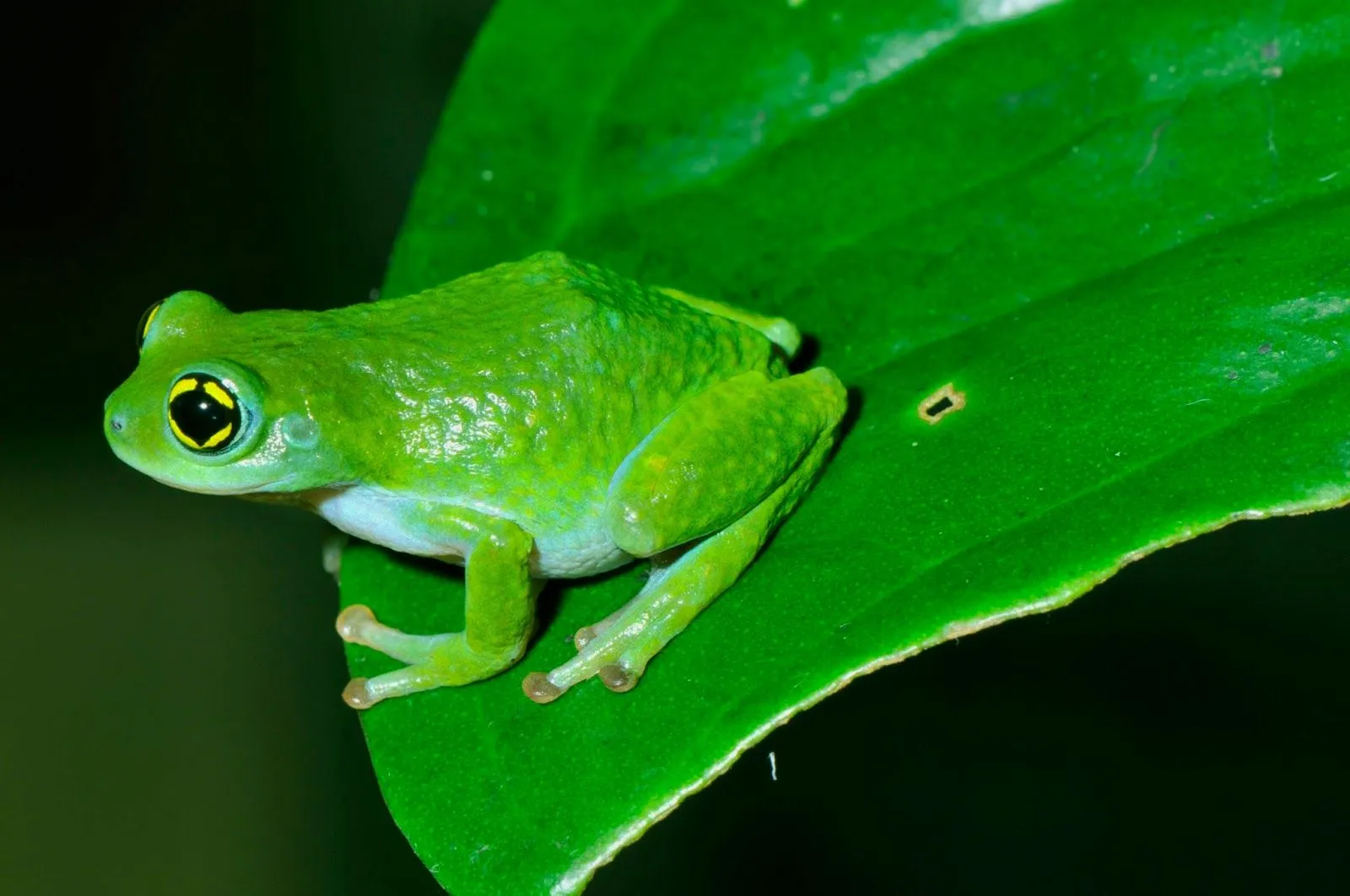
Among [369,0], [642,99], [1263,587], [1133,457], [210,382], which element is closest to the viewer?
[1133,457]

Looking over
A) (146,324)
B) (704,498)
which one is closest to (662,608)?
(704,498)

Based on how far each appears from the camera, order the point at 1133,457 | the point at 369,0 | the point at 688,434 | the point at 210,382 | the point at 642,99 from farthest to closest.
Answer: the point at 369,0 → the point at 642,99 → the point at 688,434 → the point at 210,382 → the point at 1133,457

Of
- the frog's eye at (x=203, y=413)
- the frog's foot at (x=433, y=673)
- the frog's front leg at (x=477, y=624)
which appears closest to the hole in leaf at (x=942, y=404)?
the frog's front leg at (x=477, y=624)

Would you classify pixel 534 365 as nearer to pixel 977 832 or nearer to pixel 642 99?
pixel 642 99

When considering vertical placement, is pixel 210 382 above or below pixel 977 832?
above

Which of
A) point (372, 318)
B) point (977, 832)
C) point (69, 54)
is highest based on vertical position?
point (69, 54)

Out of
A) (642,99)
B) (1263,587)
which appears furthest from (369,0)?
(1263,587)

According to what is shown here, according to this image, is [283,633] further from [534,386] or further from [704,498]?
[704,498]

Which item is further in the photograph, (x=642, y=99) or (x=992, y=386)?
(x=642, y=99)
